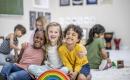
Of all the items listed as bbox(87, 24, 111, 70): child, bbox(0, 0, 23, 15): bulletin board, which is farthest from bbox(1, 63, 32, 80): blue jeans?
bbox(0, 0, 23, 15): bulletin board

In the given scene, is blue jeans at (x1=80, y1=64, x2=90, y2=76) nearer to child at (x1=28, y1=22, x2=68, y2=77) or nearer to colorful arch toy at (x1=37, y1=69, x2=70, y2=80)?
child at (x1=28, y1=22, x2=68, y2=77)

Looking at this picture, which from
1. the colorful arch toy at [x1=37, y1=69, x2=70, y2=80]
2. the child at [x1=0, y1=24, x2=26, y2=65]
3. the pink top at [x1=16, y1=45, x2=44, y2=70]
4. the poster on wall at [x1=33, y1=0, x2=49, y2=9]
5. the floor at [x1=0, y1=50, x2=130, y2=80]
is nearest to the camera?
the colorful arch toy at [x1=37, y1=69, x2=70, y2=80]

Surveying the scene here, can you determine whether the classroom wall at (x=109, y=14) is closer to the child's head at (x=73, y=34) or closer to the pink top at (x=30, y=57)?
the pink top at (x=30, y=57)

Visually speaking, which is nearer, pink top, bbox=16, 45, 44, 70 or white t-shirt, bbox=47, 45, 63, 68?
white t-shirt, bbox=47, 45, 63, 68

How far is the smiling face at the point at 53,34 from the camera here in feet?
9.48

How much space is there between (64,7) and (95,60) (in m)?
3.59

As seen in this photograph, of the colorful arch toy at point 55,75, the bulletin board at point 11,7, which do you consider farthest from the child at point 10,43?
the colorful arch toy at point 55,75

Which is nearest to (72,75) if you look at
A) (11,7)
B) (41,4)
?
(11,7)

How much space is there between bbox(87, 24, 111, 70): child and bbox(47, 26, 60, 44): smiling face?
4.48 feet

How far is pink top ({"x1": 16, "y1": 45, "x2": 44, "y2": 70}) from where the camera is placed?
300 centimetres

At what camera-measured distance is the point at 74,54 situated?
286 cm

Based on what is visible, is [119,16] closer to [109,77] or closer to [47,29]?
[109,77]

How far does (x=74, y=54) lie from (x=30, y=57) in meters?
0.49

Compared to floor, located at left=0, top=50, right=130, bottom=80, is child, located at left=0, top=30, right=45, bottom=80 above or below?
above
